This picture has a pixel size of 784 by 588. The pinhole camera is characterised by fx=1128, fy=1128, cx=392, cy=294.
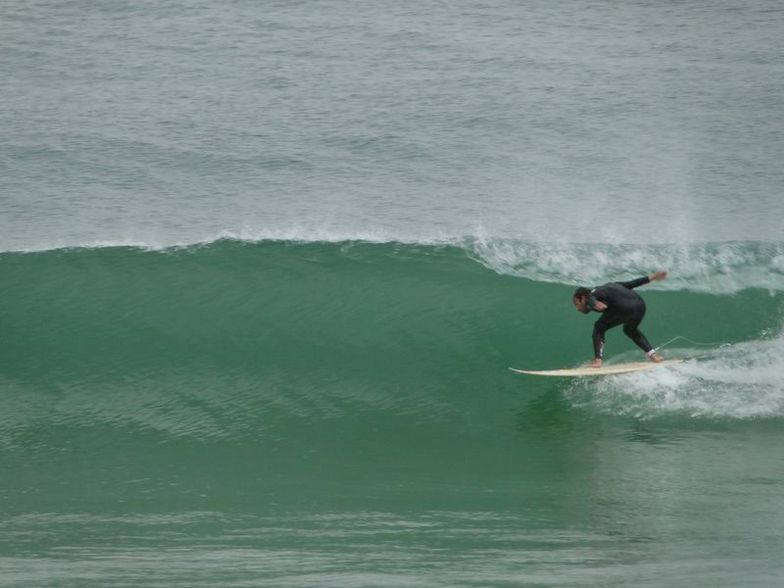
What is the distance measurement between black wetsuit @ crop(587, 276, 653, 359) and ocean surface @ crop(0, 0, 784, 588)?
47 centimetres

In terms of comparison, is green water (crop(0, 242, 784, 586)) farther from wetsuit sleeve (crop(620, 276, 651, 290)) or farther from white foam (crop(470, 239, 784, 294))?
wetsuit sleeve (crop(620, 276, 651, 290))

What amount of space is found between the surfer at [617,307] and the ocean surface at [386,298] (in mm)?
430

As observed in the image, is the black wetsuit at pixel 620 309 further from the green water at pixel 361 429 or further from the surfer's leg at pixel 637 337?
the green water at pixel 361 429

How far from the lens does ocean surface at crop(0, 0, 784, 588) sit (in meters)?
8.49

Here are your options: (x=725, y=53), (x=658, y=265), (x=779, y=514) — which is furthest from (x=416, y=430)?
(x=725, y=53)

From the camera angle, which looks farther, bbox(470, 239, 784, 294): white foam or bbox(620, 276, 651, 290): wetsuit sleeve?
bbox(470, 239, 784, 294): white foam

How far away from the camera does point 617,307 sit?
10.6m

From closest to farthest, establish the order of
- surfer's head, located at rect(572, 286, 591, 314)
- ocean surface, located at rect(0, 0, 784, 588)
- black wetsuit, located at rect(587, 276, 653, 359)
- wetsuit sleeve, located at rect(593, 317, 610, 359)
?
ocean surface, located at rect(0, 0, 784, 588) → surfer's head, located at rect(572, 286, 591, 314) → black wetsuit, located at rect(587, 276, 653, 359) → wetsuit sleeve, located at rect(593, 317, 610, 359)

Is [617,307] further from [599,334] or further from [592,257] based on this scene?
[592,257]

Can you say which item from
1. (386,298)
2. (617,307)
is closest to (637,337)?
(617,307)

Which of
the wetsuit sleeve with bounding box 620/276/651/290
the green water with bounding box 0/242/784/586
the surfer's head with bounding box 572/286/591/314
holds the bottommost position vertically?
the green water with bounding box 0/242/784/586

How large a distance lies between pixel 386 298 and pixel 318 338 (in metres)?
1.06

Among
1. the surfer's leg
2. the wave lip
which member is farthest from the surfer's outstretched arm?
the wave lip

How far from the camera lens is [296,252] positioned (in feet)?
45.4
